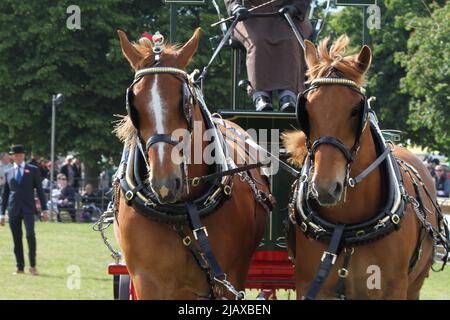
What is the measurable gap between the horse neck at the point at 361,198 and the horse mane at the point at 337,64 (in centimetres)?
37

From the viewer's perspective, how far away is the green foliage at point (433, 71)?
79.4ft

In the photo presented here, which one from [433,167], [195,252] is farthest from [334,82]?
[433,167]

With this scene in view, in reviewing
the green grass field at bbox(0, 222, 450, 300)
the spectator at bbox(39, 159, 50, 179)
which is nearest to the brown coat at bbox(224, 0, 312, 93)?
the green grass field at bbox(0, 222, 450, 300)

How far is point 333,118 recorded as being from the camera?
5527mm

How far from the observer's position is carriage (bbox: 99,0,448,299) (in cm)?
727

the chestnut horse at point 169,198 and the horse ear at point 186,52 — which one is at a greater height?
the horse ear at point 186,52

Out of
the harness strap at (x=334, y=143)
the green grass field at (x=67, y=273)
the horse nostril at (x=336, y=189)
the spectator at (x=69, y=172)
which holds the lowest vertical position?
the spectator at (x=69, y=172)

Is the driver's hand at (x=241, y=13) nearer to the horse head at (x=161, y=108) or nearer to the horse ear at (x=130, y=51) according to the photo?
the horse head at (x=161, y=108)

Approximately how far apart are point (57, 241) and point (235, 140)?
12315 mm

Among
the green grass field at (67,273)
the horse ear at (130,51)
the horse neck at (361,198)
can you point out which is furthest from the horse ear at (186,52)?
the green grass field at (67,273)

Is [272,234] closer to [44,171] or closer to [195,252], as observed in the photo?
[195,252]

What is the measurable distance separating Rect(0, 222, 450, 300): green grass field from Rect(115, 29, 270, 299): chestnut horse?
348 cm

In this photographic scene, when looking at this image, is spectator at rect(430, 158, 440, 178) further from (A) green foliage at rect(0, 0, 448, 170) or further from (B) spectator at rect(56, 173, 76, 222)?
(B) spectator at rect(56, 173, 76, 222)

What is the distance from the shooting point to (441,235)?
6844 mm
